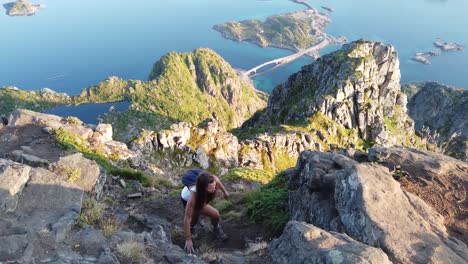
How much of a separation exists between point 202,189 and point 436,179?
27.8 ft

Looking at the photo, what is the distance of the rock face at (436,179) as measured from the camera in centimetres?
1188

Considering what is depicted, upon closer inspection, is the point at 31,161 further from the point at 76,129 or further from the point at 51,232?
the point at 76,129

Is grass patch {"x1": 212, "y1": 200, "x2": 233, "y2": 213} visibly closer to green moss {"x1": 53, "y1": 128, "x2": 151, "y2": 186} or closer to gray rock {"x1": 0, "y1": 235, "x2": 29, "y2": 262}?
green moss {"x1": 53, "y1": 128, "x2": 151, "y2": 186}

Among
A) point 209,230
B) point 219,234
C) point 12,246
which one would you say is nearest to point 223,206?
point 209,230

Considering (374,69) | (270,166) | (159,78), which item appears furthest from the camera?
(159,78)

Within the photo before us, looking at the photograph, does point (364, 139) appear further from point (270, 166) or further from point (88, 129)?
point (88, 129)

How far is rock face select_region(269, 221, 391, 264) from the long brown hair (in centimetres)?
250

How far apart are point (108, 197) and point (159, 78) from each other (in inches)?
7418

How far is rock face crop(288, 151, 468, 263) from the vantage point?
30.4 ft

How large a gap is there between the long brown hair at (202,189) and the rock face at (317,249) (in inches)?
98.4

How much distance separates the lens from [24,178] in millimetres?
11766

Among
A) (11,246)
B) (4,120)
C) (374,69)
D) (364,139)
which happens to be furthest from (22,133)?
(374,69)

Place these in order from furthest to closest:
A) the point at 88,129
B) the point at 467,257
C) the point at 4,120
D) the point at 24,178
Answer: the point at 88,129 < the point at 4,120 < the point at 24,178 < the point at 467,257

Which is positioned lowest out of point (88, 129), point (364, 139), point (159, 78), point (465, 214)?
point (159, 78)
